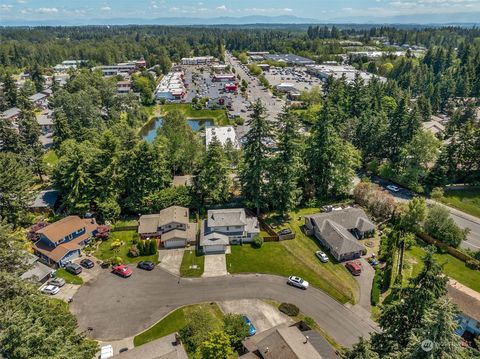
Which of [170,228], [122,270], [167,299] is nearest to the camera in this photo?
[167,299]

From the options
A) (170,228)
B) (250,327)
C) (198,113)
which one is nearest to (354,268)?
(250,327)

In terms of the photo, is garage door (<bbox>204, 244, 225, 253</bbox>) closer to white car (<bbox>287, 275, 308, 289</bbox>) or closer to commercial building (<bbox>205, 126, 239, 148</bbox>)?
white car (<bbox>287, 275, 308, 289</bbox>)

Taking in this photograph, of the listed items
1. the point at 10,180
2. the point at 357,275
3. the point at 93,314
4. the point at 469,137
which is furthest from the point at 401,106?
the point at 10,180

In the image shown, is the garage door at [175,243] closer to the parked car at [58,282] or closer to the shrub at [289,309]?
the parked car at [58,282]

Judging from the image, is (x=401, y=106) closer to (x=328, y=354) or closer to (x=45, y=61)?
(x=328, y=354)

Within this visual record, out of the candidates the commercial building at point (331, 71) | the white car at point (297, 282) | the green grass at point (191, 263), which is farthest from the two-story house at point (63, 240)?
the commercial building at point (331, 71)

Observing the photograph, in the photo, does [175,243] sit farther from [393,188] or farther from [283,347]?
[393,188]
